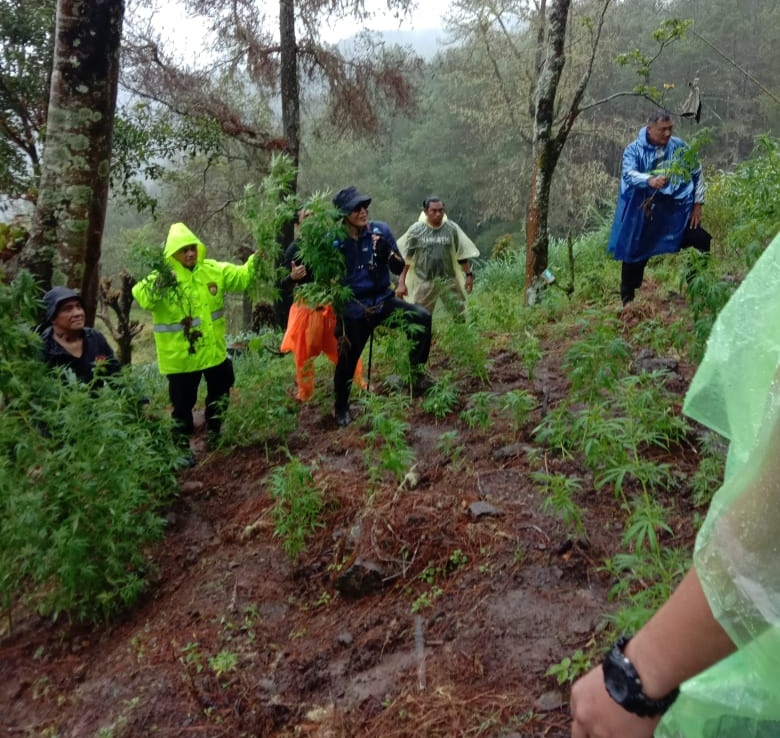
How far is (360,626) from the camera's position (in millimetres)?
2980

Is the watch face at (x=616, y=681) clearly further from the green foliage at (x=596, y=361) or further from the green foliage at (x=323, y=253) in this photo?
the green foliage at (x=323, y=253)

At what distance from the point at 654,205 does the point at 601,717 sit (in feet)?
17.9

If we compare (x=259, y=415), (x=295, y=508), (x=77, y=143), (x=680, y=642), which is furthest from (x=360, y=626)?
(x=77, y=143)

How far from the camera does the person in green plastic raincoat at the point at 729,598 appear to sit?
0.82 m

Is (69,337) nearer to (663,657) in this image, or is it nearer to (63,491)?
(63,491)

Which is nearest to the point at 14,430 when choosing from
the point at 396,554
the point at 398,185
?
the point at 396,554

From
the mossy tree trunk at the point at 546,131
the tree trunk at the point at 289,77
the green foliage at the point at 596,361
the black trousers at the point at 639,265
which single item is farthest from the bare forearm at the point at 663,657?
the tree trunk at the point at 289,77

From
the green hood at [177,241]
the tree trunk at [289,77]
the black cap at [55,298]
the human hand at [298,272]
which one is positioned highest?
the tree trunk at [289,77]

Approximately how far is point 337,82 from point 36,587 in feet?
37.7

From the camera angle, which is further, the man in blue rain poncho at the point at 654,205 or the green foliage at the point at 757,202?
the man in blue rain poncho at the point at 654,205

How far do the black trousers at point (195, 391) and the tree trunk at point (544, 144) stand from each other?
3960 mm

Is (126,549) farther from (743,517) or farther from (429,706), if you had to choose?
(743,517)

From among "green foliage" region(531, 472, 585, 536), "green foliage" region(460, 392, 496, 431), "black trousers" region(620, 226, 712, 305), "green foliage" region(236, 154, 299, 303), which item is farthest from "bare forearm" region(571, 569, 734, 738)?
"black trousers" region(620, 226, 712, 305)

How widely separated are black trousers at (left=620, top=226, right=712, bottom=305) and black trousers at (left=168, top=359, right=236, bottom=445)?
3686mm
